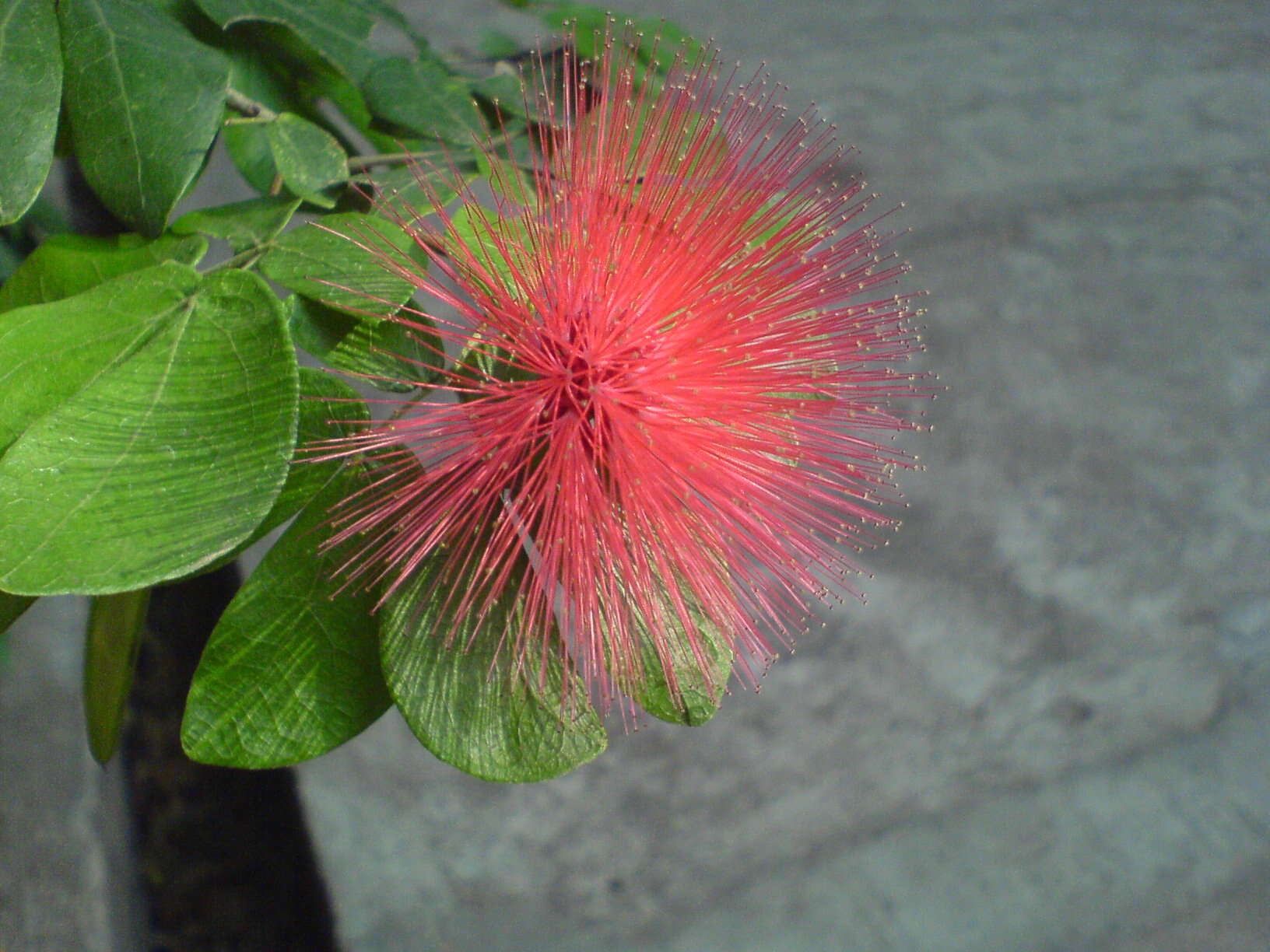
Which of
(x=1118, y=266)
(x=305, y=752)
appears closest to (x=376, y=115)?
(x=305, y=752)

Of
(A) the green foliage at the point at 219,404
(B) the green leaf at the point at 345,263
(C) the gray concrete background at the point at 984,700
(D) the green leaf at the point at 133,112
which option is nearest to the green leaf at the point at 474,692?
(A) the green foliage at the point at 219,404

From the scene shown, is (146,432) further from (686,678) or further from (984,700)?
(984,700)

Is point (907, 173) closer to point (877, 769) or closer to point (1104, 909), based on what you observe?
point (877, 769)

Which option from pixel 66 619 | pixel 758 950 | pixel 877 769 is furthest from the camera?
pixel 877 769

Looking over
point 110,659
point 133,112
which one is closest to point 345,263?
point 133,112

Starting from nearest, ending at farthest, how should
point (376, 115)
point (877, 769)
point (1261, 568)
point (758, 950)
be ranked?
point (376, 115), point (758, 950), point (877, 769), point (1261, 568)

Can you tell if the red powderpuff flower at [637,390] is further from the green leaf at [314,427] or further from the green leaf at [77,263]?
the green leaf at [77,263]

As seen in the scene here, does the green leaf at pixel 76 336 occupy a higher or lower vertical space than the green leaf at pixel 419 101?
lower
